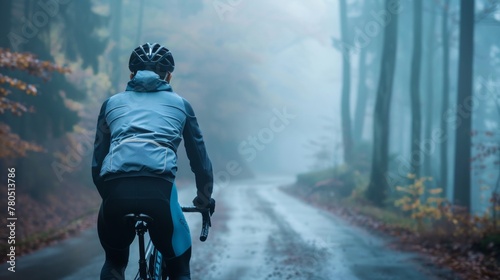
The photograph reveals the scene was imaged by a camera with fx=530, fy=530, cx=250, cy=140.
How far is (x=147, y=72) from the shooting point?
3.74m

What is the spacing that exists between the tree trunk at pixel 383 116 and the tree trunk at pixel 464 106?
3.16 m

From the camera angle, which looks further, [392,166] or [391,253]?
[392,166]

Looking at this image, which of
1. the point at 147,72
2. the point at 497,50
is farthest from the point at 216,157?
the point at 147,72

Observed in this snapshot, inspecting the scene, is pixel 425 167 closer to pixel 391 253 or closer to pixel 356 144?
pixel 356 144

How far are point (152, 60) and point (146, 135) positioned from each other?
2.22 ft

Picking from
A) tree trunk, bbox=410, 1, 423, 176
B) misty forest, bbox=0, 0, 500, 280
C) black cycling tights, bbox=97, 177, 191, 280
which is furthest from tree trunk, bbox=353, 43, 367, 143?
black cycling tights, bbox=97, 177, 191, 280

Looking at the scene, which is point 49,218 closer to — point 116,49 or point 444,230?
point 116,49

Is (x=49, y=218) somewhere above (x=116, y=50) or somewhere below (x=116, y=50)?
below

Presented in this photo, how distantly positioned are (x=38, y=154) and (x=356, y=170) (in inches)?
587

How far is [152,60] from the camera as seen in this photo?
151 inches

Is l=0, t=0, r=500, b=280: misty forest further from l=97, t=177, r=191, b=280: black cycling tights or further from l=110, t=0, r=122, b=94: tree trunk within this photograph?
l=97, t=177, r=191, b=280: black cycling tights

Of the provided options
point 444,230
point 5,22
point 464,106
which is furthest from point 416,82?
point 5,22

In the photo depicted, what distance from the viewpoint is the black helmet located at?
3836 mm

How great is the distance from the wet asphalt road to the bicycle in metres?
3.92
